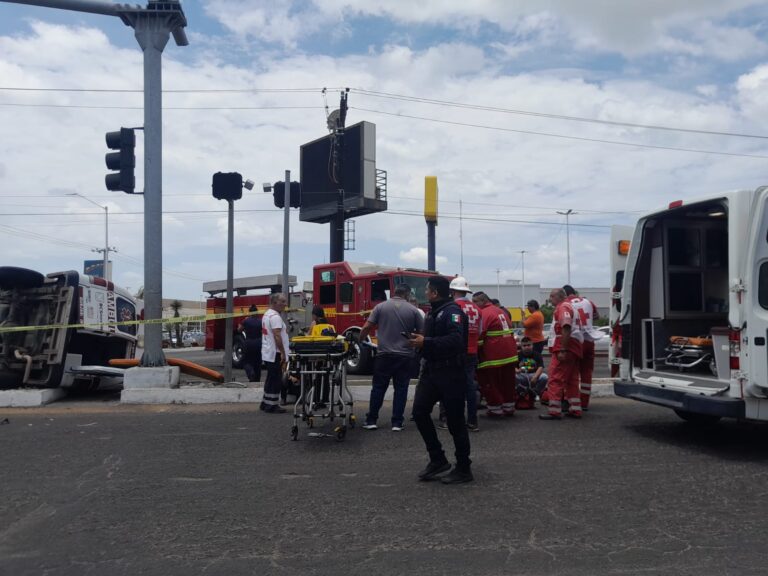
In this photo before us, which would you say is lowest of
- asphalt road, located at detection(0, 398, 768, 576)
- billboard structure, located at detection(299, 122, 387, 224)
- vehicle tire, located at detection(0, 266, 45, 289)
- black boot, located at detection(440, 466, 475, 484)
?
asphalt road, located at detection(0, 398, 768, 576)

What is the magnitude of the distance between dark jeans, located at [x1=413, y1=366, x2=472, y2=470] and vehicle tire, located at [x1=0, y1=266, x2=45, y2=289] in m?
8.08

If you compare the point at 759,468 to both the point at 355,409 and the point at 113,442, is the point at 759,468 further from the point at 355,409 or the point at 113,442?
the point at 113,442

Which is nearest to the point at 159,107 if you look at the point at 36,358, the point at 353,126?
the point at 36,358

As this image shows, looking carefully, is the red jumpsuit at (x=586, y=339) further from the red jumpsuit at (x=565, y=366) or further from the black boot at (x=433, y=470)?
the black boot at (x=433, y=470)

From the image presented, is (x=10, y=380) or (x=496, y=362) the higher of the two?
(x=496, y=362)

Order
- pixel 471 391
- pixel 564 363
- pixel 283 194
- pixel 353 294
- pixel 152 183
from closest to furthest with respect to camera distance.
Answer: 1. pixel 471 391
2. pixel 564 363
3. pixel 152 183
4. pixel 353 294
5. pixel 283 194

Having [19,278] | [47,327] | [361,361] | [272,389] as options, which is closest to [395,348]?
[272,389]

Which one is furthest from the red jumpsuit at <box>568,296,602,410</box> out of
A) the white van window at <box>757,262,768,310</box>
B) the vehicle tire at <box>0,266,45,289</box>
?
the vehicle tire at <box>0,266,45,289</box>

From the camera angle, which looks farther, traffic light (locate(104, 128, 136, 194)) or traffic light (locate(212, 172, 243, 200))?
traffic light (locate(212, 172, 243, 200))

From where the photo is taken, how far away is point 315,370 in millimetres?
7777

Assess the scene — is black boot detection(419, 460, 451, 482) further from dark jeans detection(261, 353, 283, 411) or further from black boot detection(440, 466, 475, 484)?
dark jeans detection(261, 353, 283, 411)

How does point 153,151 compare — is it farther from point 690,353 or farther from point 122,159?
point 690,353

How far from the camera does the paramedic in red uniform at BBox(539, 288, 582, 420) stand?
29.2 feet

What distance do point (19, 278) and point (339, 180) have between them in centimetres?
1805
